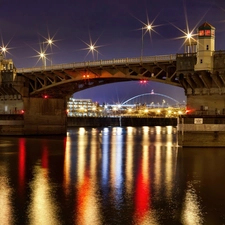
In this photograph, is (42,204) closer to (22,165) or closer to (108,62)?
(22,165)

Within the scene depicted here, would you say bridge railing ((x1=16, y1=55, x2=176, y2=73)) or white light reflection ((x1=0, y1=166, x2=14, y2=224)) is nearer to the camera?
white light reflection ((x1=0, y1=166, x2=14, y2=224))

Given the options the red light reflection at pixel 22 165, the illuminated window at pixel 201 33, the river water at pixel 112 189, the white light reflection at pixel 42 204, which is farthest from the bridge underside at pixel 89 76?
the white light reflection at pixel 42 204

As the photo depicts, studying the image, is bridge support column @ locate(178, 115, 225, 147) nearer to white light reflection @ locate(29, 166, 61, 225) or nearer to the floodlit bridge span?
the floodlit bridge span

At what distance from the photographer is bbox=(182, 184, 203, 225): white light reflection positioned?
68.6ft

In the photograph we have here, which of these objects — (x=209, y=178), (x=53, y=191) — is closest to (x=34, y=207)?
(x=53, y=191)

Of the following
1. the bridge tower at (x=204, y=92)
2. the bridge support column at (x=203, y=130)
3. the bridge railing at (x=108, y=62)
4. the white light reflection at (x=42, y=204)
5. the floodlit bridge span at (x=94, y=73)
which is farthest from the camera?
the floodlit bridge span at (x=94, y=73)

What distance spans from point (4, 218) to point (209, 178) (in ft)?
58.9

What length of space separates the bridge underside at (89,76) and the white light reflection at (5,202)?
33986mm

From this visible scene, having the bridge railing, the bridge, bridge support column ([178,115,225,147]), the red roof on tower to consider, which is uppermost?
the red roof on tower

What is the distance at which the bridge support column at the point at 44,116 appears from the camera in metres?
80.1

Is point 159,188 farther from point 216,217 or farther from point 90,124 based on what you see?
point 90,124

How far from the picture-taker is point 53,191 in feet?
89.8

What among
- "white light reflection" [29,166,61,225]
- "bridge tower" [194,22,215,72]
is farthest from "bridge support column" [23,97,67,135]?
"white light reflection" [29,166,61,225]

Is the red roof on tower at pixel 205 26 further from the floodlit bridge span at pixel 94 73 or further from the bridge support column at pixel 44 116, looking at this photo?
the bridge support column at pixel 44 116
